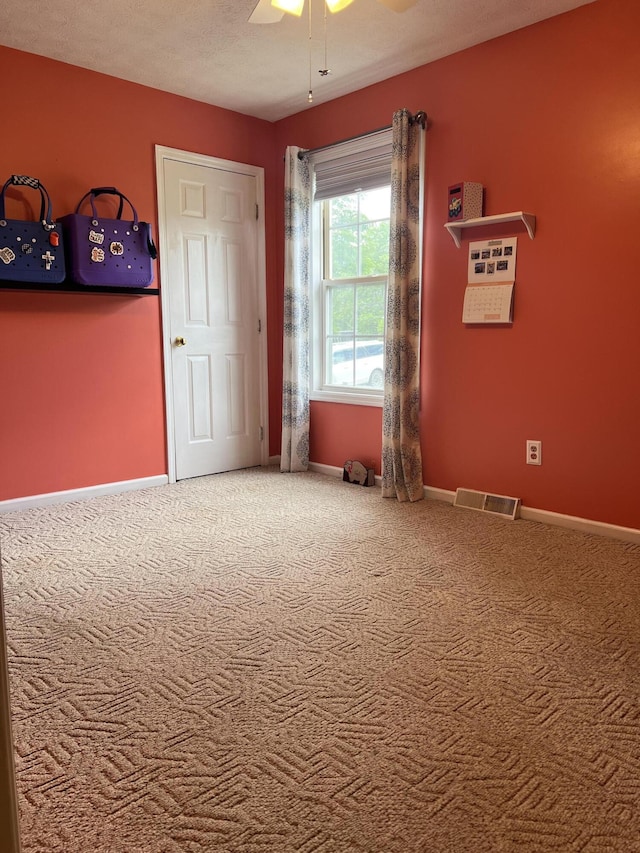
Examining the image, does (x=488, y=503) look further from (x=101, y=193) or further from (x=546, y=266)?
(x=101, y=193)

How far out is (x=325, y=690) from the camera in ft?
6.23

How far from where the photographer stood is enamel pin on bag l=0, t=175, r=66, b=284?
11.1 ft

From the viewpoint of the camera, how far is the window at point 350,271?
419 centimetres

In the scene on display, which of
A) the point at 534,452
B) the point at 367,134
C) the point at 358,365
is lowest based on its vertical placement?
the point at 534,452

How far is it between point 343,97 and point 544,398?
2.45 meters

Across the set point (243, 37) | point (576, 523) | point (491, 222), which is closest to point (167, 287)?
point (243, 37)

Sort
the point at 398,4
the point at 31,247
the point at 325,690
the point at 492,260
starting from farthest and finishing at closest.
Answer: the point at 492,260, the point at 31,247, the point at 398,4, the point at 325,690

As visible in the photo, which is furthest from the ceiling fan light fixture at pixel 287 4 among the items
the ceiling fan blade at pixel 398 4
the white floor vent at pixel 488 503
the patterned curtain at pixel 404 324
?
the white floor vent at pixel 488 503

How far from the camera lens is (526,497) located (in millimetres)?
3535

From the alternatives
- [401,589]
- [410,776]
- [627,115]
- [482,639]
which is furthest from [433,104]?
[410,776]

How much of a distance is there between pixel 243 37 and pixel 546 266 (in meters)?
2.03

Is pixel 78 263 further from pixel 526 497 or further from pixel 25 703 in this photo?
pixel 526 497

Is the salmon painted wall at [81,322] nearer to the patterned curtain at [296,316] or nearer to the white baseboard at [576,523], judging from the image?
the patterned curtain at [296,316]

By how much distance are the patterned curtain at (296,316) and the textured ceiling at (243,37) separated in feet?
2.05
